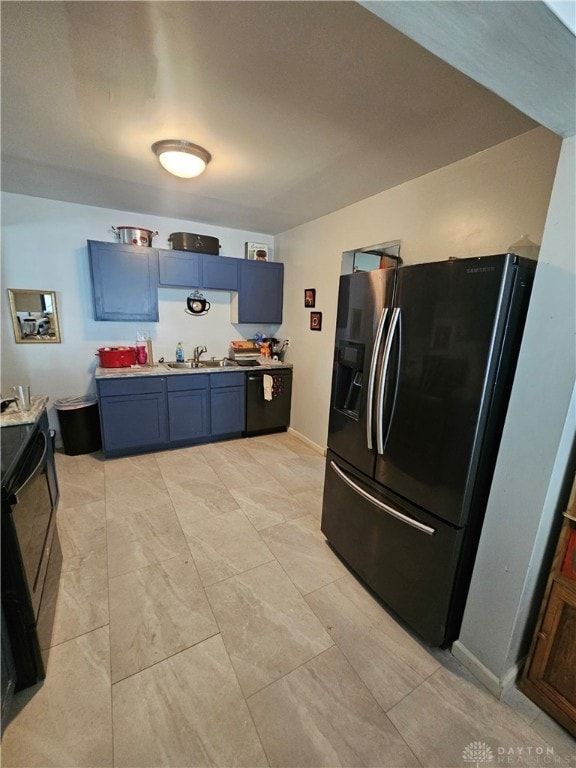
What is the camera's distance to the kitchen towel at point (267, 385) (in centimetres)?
370

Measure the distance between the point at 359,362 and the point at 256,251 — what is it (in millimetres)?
2879

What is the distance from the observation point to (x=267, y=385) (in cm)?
371

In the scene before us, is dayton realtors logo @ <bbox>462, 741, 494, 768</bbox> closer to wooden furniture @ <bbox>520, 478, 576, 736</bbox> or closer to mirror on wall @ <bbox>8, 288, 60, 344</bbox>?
wooden furniture @ <bbox>520, 478, 576, 736</bbox>

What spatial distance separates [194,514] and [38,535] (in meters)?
1.03

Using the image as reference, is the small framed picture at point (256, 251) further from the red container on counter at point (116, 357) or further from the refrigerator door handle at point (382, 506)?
the refrigerator door handle at point (382, 506)

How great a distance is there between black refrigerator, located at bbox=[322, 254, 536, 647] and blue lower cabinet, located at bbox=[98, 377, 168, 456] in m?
2.25

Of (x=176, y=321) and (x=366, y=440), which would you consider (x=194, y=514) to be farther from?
(x=176, y=321)

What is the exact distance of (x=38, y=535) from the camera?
1.51m

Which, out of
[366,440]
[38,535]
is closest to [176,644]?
[38,535]

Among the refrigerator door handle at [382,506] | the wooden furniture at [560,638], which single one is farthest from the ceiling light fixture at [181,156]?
the wooden furniture at [560,638]

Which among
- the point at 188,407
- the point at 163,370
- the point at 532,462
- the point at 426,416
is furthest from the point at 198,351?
the point at 532,462

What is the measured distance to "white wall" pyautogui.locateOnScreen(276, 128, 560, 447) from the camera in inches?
66.3

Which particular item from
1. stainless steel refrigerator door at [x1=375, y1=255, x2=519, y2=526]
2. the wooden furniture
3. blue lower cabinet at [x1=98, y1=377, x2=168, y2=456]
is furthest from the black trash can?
the wooden furniture

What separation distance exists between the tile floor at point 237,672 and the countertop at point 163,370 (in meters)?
1.35
